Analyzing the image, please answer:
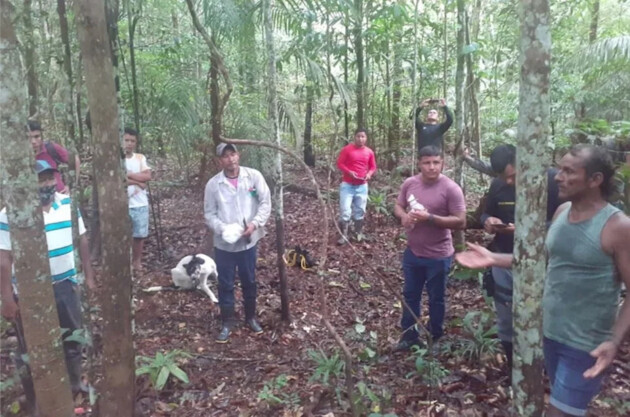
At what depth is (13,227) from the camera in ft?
8.01

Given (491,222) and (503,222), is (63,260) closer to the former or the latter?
(491,222)

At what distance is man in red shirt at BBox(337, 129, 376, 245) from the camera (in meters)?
8.10

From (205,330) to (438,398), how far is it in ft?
8.93

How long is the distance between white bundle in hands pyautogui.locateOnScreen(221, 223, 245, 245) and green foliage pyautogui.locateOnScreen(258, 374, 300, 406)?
140 centimetres

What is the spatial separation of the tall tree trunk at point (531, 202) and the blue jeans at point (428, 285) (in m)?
2.19

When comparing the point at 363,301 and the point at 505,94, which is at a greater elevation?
→ the point at 505,94

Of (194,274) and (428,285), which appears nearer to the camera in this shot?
(428,285)

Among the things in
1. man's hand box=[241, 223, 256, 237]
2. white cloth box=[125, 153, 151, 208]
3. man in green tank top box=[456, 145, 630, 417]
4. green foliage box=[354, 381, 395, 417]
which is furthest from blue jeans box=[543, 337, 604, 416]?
white cloth box=[125, 153, 151, 208]

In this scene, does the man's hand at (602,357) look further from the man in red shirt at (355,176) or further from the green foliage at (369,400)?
the man in red shirt at (355,176)

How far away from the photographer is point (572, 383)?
101 inches

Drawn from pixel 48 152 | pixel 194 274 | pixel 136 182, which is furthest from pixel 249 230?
pixel 48 152

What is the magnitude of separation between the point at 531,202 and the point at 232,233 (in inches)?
129

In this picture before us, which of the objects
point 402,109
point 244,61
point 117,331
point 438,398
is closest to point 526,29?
point 117,331

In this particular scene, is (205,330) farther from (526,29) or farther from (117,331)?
(526,29)
